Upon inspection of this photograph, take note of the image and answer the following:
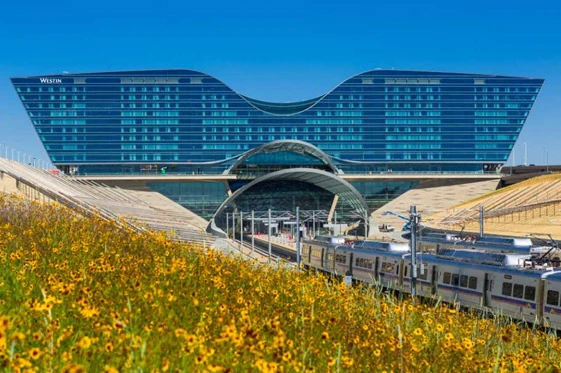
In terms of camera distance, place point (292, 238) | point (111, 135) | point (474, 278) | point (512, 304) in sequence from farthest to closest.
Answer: point (111, 135) < point (292, 238) < point (474, 278) < point (512, 304)

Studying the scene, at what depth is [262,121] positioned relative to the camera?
104 metres

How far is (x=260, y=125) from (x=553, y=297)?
86996 millimetres

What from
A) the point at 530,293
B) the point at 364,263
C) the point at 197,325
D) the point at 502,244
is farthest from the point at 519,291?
the point at 197,325

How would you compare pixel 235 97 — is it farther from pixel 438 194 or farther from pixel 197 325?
pixel 197 325

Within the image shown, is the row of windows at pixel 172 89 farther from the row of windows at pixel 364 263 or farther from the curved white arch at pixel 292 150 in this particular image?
the row of windows at pixel 364 263

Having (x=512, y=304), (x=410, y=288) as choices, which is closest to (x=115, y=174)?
(x=410, y=288)

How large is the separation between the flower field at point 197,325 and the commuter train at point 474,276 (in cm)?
397

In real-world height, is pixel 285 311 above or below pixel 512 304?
above

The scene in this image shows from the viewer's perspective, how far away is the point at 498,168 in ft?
343

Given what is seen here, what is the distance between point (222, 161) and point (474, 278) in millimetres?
78839

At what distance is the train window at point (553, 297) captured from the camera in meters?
18.7

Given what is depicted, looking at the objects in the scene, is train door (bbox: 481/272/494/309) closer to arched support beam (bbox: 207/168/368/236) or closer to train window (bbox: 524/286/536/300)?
train window (bbox: 524/286/536/300)

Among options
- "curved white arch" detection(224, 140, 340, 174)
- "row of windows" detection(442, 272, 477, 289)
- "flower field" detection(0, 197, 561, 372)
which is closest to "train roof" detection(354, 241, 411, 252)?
"row of windows" detection(442, 272, 477, 289)

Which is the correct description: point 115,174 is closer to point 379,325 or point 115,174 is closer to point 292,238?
point 292,238
